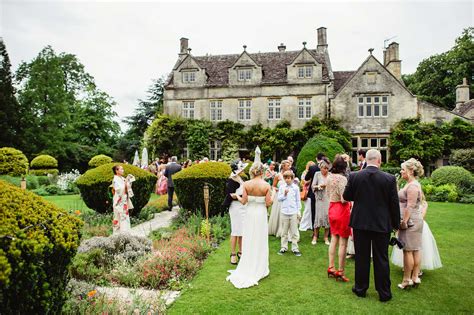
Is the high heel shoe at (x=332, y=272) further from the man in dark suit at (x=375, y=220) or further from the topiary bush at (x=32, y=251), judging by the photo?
the topiary bush at (x=32, y=251)

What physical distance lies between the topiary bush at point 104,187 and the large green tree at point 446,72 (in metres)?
43.7

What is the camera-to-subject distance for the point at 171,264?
6.12 m

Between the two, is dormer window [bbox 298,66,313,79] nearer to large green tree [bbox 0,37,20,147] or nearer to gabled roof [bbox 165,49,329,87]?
gabled roof [bbox 165,49,329,87]

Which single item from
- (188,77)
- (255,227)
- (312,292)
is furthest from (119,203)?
(188,77)

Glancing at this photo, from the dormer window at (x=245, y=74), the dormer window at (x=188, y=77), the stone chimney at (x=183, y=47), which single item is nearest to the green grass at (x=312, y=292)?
→ the dormer window at (x=245, y=74)

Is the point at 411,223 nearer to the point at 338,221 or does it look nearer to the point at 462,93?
the point at 338,221

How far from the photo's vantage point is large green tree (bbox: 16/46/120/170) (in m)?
32.7

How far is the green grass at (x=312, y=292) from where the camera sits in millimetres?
4781

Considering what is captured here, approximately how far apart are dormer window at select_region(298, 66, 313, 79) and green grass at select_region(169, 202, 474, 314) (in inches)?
872

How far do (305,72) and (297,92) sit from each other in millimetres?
→ 1867

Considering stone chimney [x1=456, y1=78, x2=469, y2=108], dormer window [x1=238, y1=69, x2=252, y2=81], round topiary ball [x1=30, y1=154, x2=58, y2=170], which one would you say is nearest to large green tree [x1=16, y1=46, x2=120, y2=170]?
round topiary ball [x1=30, y1=154, x2=58, y2=170]

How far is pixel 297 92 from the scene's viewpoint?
27688mm

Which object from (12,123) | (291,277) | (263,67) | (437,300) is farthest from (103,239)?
(12,123)

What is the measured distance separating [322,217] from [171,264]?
13.2ft
